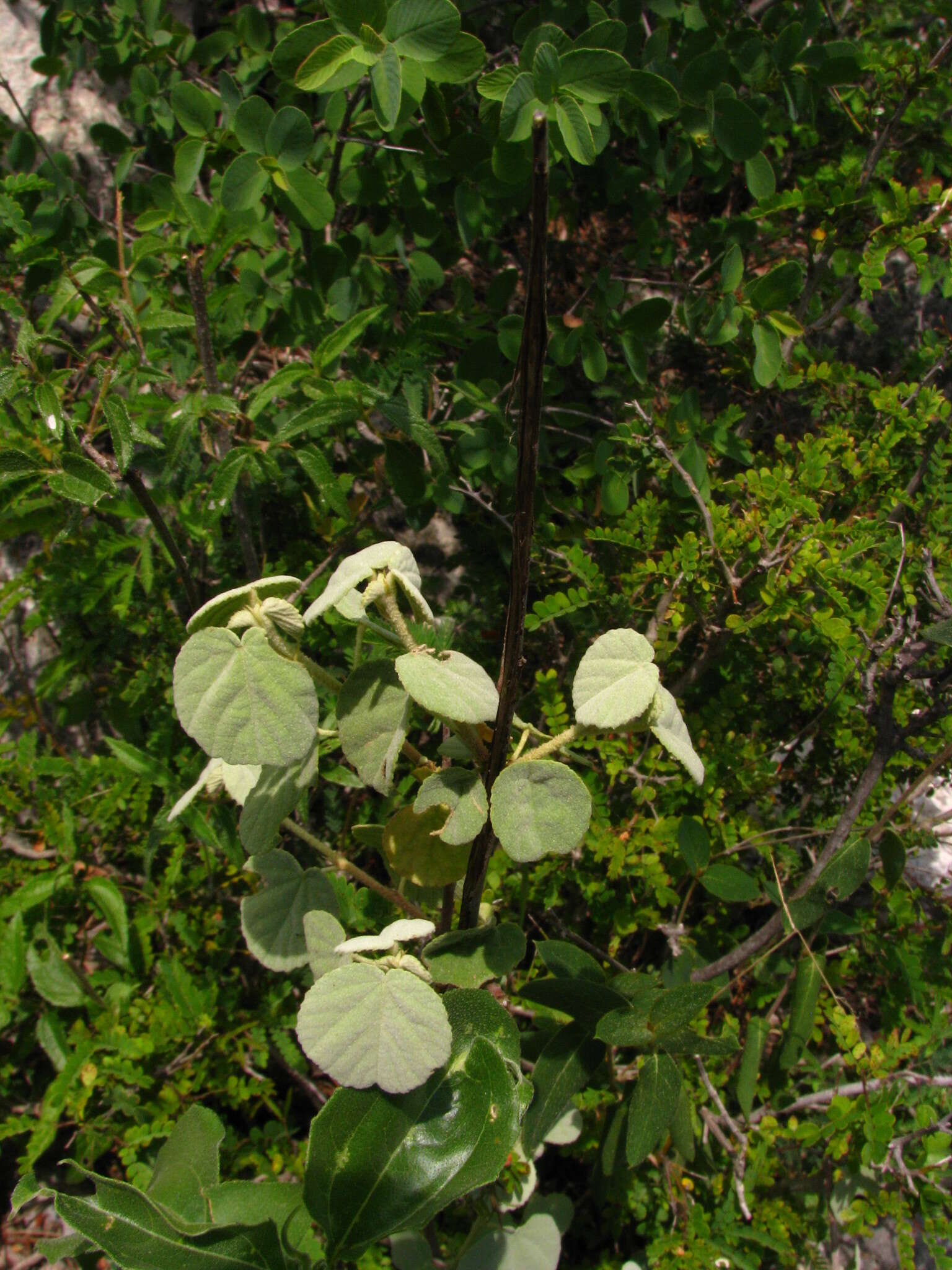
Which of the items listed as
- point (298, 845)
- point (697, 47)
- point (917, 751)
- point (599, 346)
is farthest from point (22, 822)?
point (697, 47)

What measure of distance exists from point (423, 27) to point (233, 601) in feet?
2.78

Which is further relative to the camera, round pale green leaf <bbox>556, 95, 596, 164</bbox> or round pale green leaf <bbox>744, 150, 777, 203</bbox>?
round pale green leaf <bbox>744, 150, 777, 203</bbox>

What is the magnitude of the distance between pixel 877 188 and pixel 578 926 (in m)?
1.67

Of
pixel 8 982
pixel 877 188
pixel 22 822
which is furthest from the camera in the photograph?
pixel 22 822

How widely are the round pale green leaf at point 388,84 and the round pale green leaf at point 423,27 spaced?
2 centimetres

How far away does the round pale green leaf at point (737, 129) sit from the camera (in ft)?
5.20

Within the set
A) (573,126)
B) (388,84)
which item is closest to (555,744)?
(573,126)

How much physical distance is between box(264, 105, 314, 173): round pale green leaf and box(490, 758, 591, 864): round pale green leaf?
114 cm

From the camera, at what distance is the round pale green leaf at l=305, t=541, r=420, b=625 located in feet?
2.69

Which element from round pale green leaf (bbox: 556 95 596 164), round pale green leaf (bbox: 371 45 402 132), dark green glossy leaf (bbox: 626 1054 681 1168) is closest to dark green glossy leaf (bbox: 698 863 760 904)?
dark green glossy leaf (bbox: 626 1054 681 1168)

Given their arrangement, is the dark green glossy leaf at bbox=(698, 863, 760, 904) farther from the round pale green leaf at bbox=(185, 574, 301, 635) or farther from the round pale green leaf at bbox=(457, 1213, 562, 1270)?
the round pale green leaf at bbox=(185, 574, 301, 635)

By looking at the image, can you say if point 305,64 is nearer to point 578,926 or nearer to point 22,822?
point 578,926

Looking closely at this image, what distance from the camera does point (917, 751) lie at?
5.73 ft

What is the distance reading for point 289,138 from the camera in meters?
1.44
